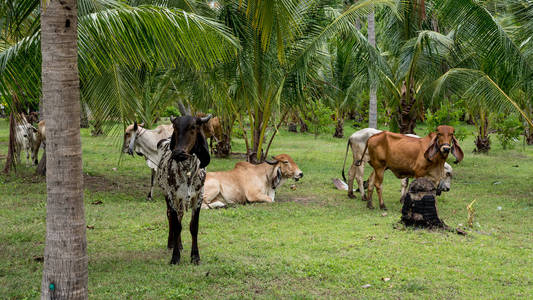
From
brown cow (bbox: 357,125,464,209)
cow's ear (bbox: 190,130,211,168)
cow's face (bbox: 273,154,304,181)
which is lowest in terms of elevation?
cow's face (bbox: 273,154,304,181)

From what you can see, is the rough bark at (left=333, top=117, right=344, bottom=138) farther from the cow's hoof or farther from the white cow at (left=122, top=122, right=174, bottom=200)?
the cow's hoof

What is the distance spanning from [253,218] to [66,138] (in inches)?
219

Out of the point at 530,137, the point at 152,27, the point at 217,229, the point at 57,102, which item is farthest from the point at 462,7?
the point at 530,137

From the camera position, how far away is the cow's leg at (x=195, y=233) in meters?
6.22

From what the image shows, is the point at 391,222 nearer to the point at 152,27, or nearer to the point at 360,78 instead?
the point at 152,27

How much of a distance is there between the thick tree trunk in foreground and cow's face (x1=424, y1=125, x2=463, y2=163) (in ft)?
22.5

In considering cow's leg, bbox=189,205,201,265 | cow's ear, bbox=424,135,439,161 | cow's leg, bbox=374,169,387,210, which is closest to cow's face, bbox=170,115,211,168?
cow's leg, bbox=189,205,201,265

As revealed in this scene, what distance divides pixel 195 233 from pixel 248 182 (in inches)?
177

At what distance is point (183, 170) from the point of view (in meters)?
5.92

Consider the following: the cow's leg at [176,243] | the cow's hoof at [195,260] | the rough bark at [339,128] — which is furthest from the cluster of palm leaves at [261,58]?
the rough bark at [339,128]

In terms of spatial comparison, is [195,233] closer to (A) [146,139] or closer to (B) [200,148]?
(B) [200,148]

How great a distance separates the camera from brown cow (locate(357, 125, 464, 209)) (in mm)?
9375

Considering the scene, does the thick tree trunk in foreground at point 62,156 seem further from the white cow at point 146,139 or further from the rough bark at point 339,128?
the rough bark at point 339,128

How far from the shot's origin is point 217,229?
8.30 m
